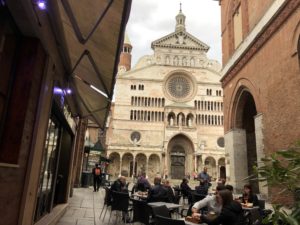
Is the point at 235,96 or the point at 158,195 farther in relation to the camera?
the point at 235,96

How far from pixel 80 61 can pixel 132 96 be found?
31744mm

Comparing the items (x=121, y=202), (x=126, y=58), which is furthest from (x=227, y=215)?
(x=126, y=58)

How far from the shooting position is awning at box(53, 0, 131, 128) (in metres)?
3.14

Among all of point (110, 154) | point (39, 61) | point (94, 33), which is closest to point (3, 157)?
point (39, 61)

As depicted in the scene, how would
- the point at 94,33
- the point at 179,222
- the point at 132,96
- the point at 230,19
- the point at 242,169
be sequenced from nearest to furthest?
the point at 179,222, the point at 94,33, the point at 242,169, the point at 230,19, the point at 132,96

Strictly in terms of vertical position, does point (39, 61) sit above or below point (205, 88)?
below

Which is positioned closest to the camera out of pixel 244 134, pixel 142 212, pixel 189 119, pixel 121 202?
pixel 142 212

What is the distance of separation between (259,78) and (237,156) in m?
3.77

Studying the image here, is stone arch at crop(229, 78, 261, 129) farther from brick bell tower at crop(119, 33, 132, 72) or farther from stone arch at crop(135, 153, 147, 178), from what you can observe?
brick bell tower at crop(119, 33, 132, 72)

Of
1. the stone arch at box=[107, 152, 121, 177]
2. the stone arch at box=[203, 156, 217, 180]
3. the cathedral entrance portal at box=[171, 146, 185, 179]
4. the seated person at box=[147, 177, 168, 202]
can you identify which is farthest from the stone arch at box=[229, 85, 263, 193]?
the stone arch at box=[107, 152, 121, 177]

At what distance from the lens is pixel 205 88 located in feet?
122

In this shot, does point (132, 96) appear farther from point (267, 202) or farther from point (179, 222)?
point (179, 222)

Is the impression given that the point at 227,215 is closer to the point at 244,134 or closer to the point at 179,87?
the point at 244,134

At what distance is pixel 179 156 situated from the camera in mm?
35156
